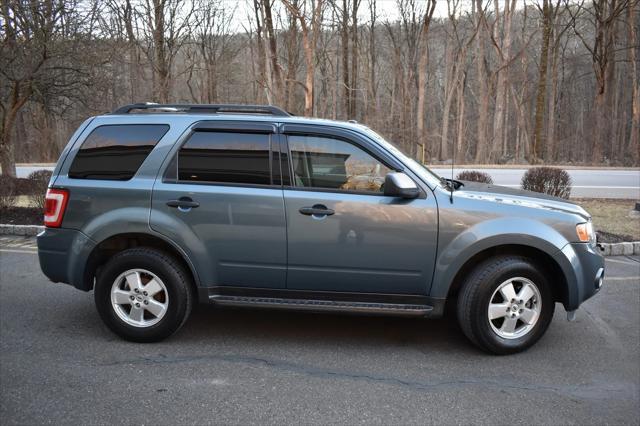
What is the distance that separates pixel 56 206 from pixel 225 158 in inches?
59.9

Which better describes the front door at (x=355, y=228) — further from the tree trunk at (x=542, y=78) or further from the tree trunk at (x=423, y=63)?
the tree trunk at (x=542, y=78)

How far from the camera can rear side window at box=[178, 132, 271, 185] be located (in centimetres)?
413

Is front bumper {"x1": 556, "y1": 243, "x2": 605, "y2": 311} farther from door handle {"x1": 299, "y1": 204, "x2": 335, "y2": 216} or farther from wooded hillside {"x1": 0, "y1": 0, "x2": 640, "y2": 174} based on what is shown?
wooded hillside {"x1": 0, "y1": 0, "x2": 640, "y2": 174}

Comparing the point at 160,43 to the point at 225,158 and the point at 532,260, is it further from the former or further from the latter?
the point at 532,260

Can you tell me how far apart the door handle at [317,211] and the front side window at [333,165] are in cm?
20

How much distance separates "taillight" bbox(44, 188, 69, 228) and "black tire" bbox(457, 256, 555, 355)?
3.44 meters

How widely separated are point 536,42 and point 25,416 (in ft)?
143

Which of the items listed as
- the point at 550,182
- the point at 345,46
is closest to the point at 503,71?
the point at 345,46

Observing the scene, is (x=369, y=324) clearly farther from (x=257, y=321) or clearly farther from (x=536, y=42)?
(x=536, y=42)

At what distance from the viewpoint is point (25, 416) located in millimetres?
3090

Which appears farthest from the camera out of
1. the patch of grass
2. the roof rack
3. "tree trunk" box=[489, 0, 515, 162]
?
"tree trunk" box=[489, 0, 515, 162]

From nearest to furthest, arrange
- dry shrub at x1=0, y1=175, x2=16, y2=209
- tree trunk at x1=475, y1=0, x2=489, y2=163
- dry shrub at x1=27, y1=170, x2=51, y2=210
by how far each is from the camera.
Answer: dry shrub at x1=0, y1=175, x2=16, y2=209
dry shrub at x1=27, y1=170, x2=51, y2=210
tree trunk at x1=475, y1=0, x2=489, y2=163

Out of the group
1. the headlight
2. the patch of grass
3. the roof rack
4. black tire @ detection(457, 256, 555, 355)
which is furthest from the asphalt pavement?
the patch of grass

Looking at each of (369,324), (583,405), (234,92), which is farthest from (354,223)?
(234,92)
